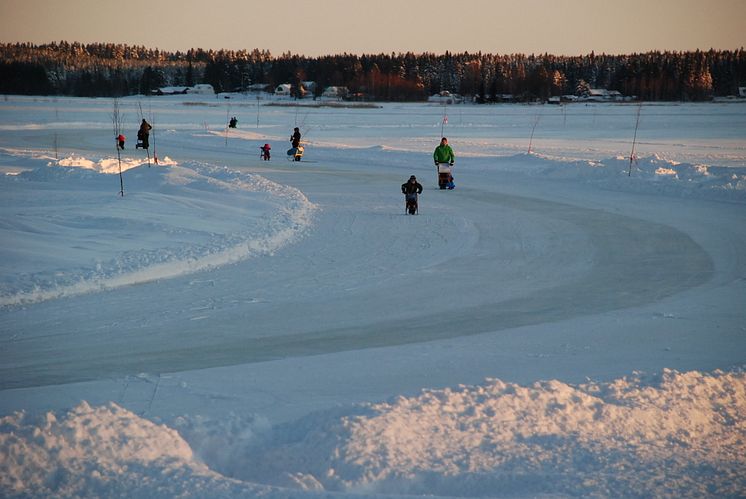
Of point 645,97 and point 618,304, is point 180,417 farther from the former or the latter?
point 645,97

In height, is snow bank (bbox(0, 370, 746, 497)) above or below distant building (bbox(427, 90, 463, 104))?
below

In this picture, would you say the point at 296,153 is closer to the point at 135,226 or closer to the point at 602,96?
the point at 135,226

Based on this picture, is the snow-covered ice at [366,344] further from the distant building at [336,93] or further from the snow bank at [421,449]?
the distant building at [336,93]

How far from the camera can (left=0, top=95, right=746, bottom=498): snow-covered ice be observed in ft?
15.2

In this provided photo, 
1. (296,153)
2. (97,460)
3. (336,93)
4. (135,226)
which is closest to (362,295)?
(97,460)

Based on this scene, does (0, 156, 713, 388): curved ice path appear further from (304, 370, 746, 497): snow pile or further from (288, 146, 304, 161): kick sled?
(288, 146, 304, 161): kick sled

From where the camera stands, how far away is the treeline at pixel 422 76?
124 meters

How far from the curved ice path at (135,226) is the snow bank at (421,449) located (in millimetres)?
4754

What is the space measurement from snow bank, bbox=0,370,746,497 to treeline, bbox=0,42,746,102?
104018 millimetres

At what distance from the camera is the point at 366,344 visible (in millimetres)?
7473

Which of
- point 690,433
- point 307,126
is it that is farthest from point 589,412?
point 307,126

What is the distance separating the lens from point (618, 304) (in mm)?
9039

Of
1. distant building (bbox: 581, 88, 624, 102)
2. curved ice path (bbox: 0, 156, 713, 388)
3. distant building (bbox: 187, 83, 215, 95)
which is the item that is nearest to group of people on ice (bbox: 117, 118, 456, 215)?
curved ice path (bbox: 0, 156, 713, 388)

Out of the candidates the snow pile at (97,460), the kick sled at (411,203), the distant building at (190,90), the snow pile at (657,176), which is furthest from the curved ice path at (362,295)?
the distant building at (190,90)
